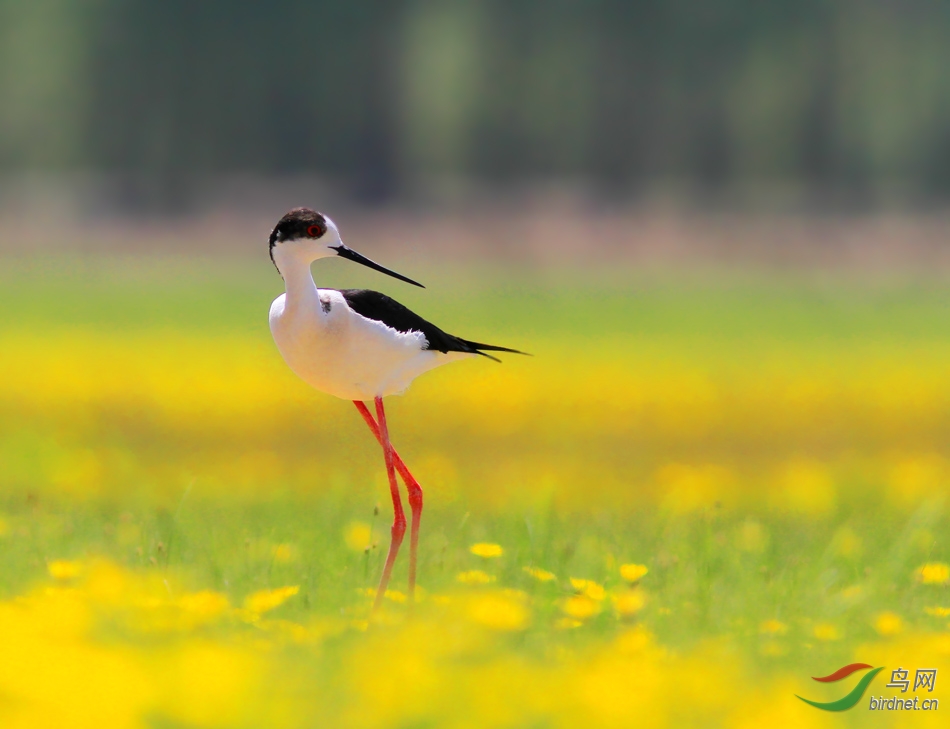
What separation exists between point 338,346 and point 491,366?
26.3ft

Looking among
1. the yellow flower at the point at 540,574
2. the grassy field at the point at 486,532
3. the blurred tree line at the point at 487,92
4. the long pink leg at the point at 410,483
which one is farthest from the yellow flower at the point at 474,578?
the blurred tree line at the point at 487,92


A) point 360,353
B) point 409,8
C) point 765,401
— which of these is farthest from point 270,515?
point 409,8

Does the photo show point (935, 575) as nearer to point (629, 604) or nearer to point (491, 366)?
point (629, 604)

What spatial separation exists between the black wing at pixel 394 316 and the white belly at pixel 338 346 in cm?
4

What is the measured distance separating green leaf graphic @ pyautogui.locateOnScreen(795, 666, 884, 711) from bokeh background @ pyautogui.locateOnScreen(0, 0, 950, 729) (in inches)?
1.7

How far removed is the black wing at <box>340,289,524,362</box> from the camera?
4199 millimetres

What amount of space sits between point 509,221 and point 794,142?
9.78 meters

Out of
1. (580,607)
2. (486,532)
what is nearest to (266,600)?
(580,607)

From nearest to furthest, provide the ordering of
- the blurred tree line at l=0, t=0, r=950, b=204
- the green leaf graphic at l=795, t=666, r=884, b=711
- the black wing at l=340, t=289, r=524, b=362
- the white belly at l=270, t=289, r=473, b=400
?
the green leaf graphic at l=795, t=666, r=884, b=711 → the white belly at l=270, t=289, r=473, b=400 → the black wing at l=340, t=289, r=524, b=362 → the blurred tree line at l=0, t=0, r=950, b=204

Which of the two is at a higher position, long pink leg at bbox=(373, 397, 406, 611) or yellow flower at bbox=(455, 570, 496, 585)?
long pink leg at bbox=(373, 397, 406, 611)

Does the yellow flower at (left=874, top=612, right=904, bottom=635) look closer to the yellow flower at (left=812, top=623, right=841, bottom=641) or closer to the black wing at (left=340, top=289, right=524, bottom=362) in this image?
the yellow flower at (left=812, top=623, right=841, bottom=641)

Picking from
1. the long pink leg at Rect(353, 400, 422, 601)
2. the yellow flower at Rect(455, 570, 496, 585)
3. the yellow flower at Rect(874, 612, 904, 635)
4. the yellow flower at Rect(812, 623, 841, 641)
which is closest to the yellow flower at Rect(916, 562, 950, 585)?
the yellow flower at Rect(874, 612, 904, 635)

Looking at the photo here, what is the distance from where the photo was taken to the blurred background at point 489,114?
117 feet

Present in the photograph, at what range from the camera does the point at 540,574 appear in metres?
4.12
